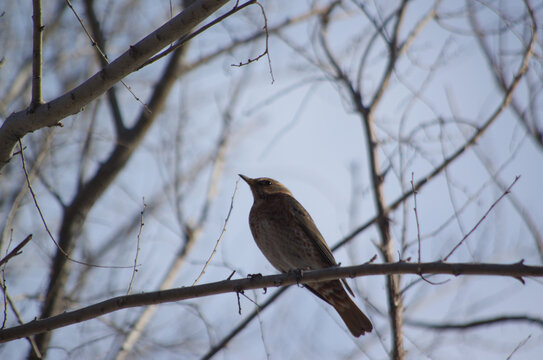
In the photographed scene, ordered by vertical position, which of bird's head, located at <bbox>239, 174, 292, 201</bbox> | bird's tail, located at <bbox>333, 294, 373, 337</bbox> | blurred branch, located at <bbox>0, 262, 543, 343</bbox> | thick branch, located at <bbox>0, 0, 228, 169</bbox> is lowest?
blurred branch, located at <bbox>0, 262, 543, 343</bbox>

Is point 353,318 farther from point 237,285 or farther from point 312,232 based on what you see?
point 237,285

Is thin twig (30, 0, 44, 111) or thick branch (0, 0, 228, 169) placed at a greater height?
thin twig (30, 0, 44, 111)

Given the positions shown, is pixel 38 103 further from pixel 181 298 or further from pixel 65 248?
pixel 65 248

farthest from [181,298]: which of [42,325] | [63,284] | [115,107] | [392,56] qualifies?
[115,107]

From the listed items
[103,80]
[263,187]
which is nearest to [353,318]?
[263,187]

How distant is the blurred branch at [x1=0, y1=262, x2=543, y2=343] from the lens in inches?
125

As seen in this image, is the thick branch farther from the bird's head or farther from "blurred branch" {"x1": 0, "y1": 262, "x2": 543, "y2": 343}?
the bird's head

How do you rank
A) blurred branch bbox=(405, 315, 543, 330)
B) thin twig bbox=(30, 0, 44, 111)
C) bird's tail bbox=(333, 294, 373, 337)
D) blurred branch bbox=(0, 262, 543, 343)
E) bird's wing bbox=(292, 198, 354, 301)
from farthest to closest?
1. bird's wing bbox=(292, 198, 354, 301)
2. bird's tail bbox=(333, 294, 373, 337)
3. blurred branch bbox=(405, 315, 543, 330)
4. thin twig bbox=(30, 0, 44, 111)
5. blurred branch bbox=(0, 262, 543, 343)

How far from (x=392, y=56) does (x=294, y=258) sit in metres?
2.53

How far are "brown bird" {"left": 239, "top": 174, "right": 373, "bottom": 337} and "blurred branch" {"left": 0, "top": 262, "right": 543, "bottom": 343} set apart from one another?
1760 millimetres

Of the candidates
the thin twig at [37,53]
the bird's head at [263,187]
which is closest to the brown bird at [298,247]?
the bird's head at [263,187]

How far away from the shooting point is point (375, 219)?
551 centimetres

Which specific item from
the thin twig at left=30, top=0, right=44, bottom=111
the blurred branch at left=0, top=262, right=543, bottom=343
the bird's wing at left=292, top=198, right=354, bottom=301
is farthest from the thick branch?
the bird's wing at left=292, top=198, right=354, bottom=301

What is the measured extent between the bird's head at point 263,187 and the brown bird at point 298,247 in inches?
13.1
